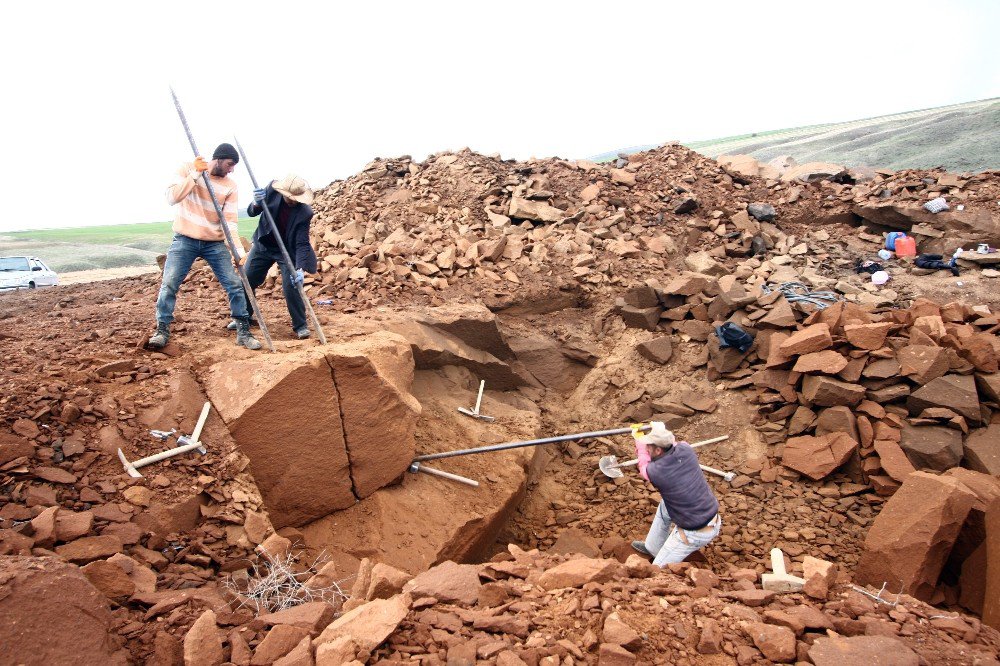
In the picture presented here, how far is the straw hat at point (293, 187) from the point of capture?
4574 millimetres

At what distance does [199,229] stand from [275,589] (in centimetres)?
282

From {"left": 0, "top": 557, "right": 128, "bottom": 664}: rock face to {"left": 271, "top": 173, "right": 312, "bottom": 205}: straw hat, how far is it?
124 inches

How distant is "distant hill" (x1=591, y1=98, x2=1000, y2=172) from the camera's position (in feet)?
37.0

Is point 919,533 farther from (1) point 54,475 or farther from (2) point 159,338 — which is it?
(2) point 159,338

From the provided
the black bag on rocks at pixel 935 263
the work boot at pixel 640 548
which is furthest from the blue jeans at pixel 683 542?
the black bag on rocks at pixel 935 263

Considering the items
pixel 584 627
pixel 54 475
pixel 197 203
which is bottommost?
pixel 584 627

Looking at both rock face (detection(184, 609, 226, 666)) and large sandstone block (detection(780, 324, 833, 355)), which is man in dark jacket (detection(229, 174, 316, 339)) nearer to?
rock face (detection(184, 609, 226, 666))

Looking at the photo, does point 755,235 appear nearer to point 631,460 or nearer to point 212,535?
point 631,460

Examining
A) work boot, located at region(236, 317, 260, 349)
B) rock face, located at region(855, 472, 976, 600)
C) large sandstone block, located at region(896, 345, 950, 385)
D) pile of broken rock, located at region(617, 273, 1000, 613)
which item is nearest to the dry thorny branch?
work boot, located at region(236, 317, 260, 349)

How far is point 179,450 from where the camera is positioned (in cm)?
360

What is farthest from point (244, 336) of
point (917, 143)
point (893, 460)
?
point (917, 143)

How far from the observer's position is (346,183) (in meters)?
10.4

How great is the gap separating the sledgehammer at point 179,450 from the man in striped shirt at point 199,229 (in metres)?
0.87

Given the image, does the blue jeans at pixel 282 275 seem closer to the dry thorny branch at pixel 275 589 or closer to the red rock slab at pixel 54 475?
the red rock slab at pixel 54 475
